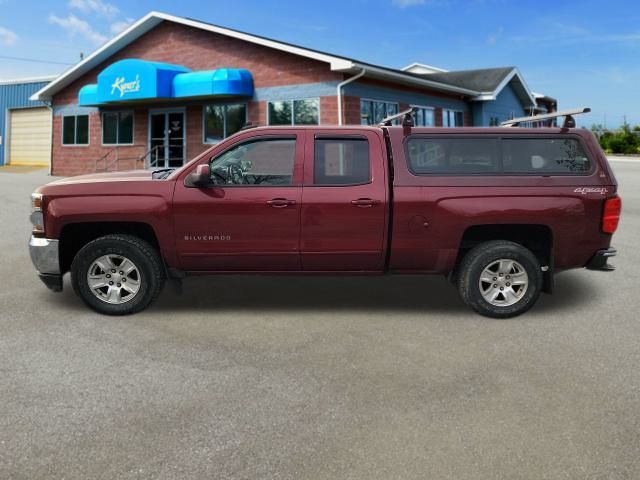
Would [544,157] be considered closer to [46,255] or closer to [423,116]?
[46,255]

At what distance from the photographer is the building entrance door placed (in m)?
24.5

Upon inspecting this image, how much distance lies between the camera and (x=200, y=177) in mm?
5441

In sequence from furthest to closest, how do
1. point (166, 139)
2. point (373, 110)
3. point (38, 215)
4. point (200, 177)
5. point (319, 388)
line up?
1. point (166, 139)
2. point (373, 110)
3. point (38, 215)
4. point (200, 177)
5. point (319, 388)

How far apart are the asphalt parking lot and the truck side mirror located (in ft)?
4.29

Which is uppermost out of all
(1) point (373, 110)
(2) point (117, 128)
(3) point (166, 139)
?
(2) point (117, 128)

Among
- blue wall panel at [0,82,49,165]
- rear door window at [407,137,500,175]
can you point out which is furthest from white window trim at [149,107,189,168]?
rear door window at [407,137,500,175]

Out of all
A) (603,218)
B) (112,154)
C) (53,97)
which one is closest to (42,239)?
(603,218)

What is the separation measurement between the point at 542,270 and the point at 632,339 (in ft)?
3.67

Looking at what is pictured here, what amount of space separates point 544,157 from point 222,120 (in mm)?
19103

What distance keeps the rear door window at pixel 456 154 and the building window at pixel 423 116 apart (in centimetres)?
1939

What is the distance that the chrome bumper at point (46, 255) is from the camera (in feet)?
18.9

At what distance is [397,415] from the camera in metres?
3.57

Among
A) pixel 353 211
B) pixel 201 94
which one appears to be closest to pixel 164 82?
pixel 201 94

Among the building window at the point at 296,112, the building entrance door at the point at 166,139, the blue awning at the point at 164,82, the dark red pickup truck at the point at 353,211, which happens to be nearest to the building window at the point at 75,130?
the blue awning at the point at 164,82
